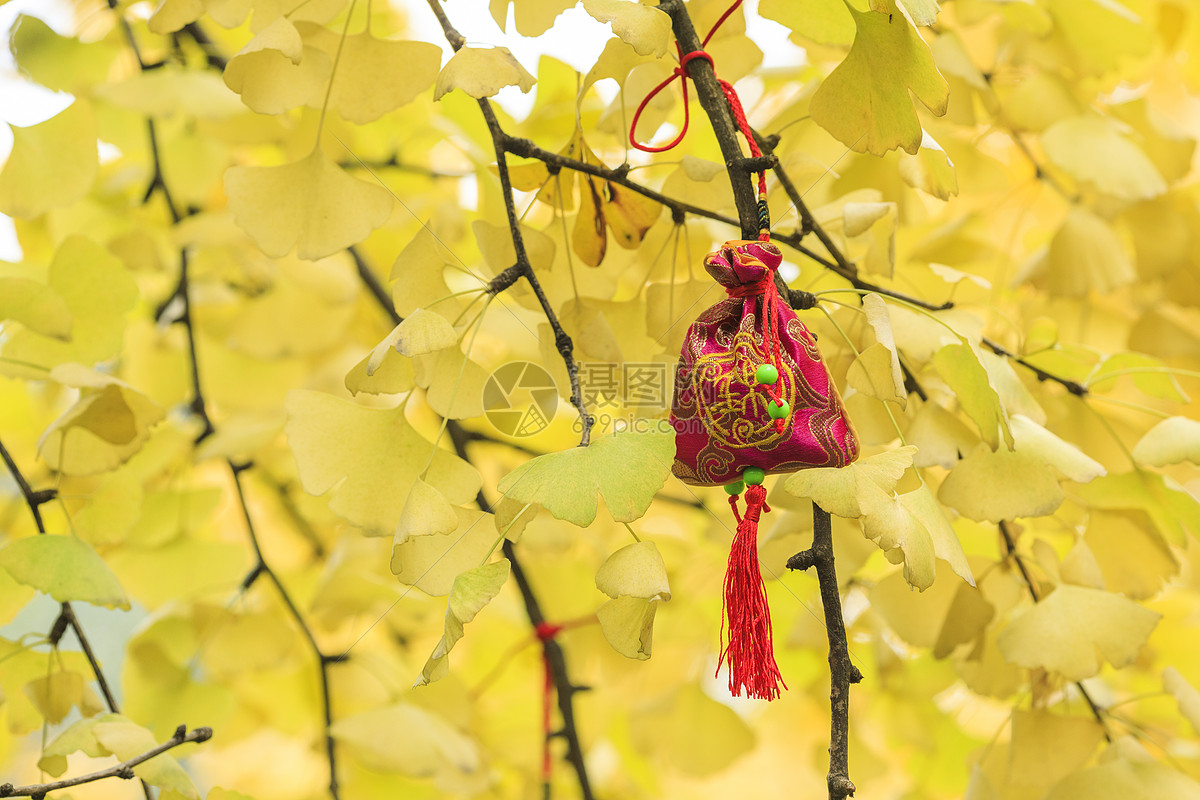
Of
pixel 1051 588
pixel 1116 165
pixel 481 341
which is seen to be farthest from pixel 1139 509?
pixel 481 341

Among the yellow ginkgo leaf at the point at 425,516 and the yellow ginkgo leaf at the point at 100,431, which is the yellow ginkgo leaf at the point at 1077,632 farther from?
the yellow ginkgo leaf at the point at 100,431

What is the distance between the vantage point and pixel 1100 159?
446 millimetres

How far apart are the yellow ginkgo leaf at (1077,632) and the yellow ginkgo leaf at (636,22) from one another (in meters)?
0.26

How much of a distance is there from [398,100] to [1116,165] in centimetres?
36

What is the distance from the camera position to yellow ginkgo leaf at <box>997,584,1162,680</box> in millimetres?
329

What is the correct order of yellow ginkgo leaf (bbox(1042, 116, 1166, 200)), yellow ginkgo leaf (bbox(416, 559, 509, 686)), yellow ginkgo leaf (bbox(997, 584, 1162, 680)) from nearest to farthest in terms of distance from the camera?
yellow ginkgo leaf (bbox(416, 559, 509, 686)) → yellow ginkgo leaf (bbox(997, 584, 1162, 680)) → yellow ginkgo leaf (bbox(1042, 116, 1166, 200))

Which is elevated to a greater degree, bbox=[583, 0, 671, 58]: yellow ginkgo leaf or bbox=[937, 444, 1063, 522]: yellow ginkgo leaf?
bbox=[583, 0, 671, 58]: yellow ginkgo leaf

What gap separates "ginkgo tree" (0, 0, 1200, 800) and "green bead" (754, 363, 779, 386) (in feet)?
0.11

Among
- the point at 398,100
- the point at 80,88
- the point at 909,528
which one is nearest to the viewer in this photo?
the point at 909,528

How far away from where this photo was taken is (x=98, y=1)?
67cm

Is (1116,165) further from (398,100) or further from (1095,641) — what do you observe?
(398,100)

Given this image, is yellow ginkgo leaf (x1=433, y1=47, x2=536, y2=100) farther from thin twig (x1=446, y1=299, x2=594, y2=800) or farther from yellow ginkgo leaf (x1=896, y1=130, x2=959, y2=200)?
thin twig (x1=446, y1=299, x2=594, y2=800)

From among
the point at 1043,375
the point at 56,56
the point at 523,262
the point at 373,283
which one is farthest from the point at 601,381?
the point at 56,56

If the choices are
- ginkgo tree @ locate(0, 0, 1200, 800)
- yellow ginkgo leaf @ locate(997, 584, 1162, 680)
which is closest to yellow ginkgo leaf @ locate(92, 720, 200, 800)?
ginkgo tree @ locate(0, 0, 1200, 800)
